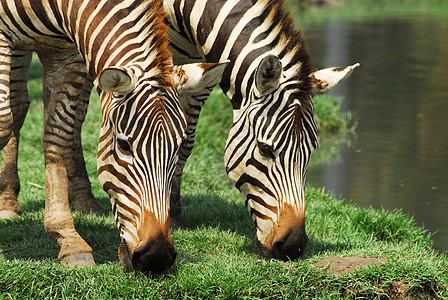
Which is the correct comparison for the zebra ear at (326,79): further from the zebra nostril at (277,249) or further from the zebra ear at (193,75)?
the zebra nostril at (277,249)

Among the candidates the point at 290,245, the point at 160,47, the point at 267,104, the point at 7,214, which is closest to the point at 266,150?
the point at 267,104

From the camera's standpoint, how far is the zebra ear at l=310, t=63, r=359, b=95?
4.78 metres

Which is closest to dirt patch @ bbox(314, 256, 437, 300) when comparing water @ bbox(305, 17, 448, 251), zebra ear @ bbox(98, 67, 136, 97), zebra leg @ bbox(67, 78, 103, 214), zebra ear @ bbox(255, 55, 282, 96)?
zebra ear @ bbox(255, 55, 282, 96)

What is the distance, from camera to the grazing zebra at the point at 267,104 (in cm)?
452

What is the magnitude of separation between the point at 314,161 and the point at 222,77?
4.36m

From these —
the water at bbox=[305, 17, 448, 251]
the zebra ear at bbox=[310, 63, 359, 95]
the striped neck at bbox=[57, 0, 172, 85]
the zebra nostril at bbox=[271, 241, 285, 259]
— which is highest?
the striped neck at bbox=[57, 0, 172, 85]

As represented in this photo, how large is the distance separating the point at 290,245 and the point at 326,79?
1.22 meters

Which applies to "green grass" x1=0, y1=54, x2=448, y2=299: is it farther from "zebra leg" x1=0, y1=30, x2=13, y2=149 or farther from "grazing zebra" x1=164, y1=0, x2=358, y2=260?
"zebra leg" x1=0, y1=30, x2=13, y2=149

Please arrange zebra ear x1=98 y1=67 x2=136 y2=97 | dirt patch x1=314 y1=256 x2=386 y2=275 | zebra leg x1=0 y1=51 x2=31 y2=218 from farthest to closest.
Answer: zebra leg x1=0 y1=51 x2=31 y2=218 < dirt patch x1=314 y1=256 x2=386 y2=275 < zebra ear x1=98 y1=67 x2=136 y2=97

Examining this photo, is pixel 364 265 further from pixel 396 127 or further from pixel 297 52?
pixel 396 127

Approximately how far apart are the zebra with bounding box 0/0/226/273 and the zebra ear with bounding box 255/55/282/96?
0.36m

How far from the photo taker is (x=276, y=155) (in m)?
4.55

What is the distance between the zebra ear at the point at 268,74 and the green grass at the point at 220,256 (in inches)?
46.5

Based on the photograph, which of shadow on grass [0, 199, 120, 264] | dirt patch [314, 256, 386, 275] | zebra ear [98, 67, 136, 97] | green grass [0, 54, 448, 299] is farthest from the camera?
shadow on grass [0, 199, 120, 264]
